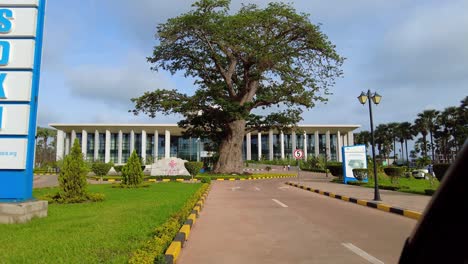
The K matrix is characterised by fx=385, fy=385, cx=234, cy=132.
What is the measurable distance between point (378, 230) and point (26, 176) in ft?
27.4

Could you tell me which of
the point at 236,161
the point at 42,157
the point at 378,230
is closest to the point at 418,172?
the point at 236,161

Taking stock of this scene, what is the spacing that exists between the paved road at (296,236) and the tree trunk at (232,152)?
26.0 metres

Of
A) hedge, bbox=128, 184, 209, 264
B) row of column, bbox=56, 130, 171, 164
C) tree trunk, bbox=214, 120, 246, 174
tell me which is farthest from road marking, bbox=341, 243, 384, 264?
row of column, bbox=56, 130, 171, 164

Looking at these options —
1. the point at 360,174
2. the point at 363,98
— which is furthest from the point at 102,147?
the point at 363,98

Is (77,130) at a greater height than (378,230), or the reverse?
(77,130)

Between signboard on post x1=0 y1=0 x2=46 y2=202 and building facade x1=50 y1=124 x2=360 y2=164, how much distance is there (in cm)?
7045

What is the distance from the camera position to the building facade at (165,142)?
281ft

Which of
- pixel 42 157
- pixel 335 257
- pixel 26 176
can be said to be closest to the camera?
pixel 335 257

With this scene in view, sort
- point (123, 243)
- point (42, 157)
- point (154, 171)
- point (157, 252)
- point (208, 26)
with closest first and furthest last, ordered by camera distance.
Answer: point (157, 252) < point (123, 243) < point (208, 26) < point (154, 171) < point (42, 157)

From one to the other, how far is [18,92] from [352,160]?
2137 cm

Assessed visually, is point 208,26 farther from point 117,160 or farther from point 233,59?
point 117,160

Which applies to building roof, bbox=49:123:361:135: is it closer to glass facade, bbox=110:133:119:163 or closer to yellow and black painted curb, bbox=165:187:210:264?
glass facade, bbox=110:133:119:163

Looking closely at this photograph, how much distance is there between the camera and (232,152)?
1512 inches

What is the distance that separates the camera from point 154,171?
35156mm
